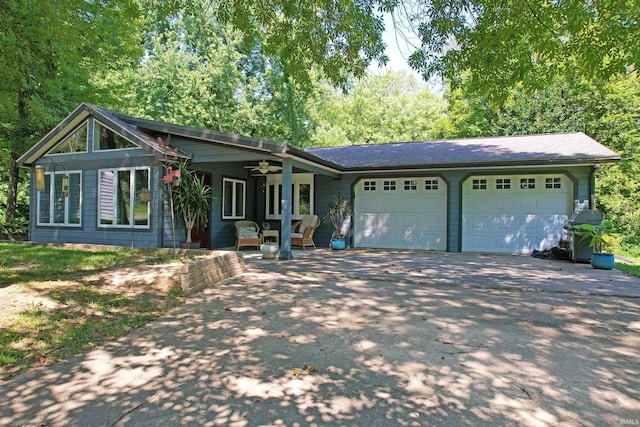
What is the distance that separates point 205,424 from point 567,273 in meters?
7.10

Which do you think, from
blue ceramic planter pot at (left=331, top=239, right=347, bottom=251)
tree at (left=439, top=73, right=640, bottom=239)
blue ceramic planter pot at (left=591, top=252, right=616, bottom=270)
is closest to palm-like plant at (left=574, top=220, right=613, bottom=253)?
blue ceramic planter pot at (left=591, top=252, right=616, bottom=270)

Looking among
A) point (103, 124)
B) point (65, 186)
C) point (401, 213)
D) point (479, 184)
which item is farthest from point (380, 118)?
point (65, 186)

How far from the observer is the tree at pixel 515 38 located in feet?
16.9

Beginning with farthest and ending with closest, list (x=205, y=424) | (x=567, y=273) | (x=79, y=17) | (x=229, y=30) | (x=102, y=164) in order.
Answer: (x=229, y=30) → (x=102, y=164) → (x=567, y=273) → (x=79, y=17) → (x=205, y=424)

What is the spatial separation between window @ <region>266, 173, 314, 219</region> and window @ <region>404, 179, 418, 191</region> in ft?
9.49

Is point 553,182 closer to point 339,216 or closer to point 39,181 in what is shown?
point 339,216

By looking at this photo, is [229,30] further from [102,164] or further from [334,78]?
[334,78]

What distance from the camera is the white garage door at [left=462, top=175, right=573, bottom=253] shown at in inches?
393

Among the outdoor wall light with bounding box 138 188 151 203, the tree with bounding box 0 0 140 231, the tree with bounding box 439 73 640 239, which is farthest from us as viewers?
the tree with bounding box 439 73 640 239

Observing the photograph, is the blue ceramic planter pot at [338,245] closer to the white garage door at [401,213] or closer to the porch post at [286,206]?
the white garage door at [401,213]

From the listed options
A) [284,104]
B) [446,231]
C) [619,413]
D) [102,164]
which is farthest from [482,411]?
[284,104]

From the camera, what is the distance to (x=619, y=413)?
2.38 meters

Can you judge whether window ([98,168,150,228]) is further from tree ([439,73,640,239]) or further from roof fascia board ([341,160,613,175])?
tree ([439,73,640,239])

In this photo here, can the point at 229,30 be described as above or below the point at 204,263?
above
